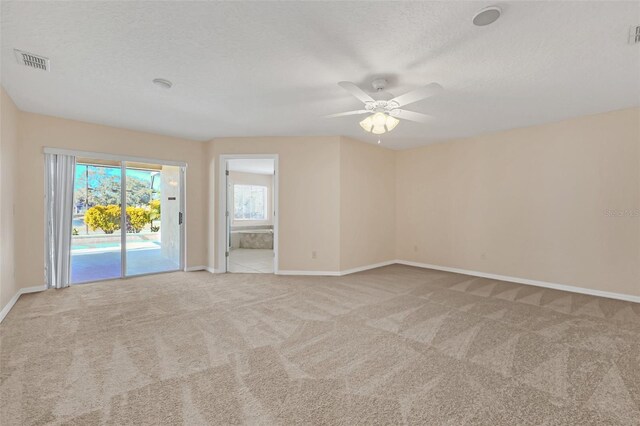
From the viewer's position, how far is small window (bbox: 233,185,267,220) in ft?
34.7

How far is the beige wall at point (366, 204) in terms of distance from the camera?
17.3 ft

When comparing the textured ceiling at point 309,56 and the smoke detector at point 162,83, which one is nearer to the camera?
the textured ceiling at point 309,56

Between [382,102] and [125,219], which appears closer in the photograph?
[382,102]

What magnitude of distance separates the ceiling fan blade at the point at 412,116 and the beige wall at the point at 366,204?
1398 mm

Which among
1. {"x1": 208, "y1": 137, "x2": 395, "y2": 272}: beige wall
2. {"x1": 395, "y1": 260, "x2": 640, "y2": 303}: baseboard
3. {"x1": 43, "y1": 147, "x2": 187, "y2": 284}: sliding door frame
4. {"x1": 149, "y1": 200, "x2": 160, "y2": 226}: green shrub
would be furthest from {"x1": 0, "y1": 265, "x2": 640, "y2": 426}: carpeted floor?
{"x1": 149, "y1": 200, "x2": 160, "y2": 226}: green shrub

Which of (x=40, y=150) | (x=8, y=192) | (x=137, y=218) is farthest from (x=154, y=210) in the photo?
(x=8, y=192)

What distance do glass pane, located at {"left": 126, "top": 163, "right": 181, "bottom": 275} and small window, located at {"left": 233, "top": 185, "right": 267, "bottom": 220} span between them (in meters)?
4.42

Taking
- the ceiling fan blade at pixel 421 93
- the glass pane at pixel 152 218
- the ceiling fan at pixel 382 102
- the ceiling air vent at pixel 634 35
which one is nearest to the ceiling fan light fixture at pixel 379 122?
the ceiling fan at pixel 382 102

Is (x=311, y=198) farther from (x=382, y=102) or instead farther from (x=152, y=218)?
(x=152, y=218)

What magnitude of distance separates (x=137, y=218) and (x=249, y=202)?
5736 mm

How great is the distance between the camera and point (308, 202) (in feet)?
17.1

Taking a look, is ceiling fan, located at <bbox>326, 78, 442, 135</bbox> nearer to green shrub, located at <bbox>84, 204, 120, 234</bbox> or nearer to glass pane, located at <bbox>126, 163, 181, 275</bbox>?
glass pane, located at <bbox>126, 163, 181, 275</bbox>

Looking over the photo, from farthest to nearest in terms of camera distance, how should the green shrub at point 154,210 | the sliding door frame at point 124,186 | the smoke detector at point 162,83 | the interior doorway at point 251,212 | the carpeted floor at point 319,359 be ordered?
the interior doorway at point 251,212 → the green shrub at point 154,210 → the sliding door frame at point 124,186 → the smoke detector at point 162,83 → the carpeted floor at point 319,359

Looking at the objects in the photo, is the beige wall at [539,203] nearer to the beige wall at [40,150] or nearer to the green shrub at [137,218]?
the beige wall at [40,150]
